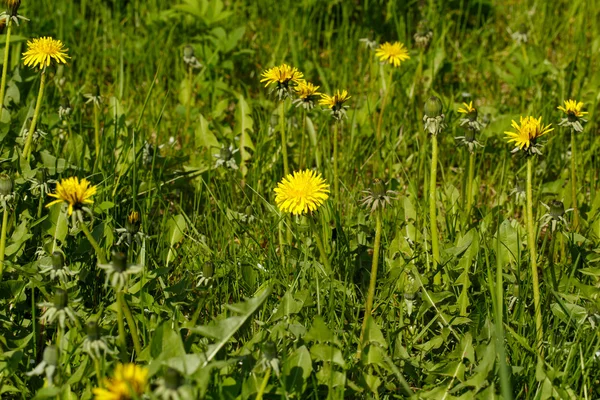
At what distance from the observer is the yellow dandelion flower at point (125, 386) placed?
1.40 metres

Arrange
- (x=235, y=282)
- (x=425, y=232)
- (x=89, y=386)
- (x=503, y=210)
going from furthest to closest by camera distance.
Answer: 1. (x=503, y=210)
2. (x=425, y=232)
3. (x=235, y=282)
4. (x=89, y=386)

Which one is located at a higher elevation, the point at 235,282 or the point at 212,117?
the point at 212,117

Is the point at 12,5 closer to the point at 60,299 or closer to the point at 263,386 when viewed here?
the point at 60,299

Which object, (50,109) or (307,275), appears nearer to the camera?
(307,275)

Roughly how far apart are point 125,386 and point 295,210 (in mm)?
727

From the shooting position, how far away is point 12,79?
2.92 metres

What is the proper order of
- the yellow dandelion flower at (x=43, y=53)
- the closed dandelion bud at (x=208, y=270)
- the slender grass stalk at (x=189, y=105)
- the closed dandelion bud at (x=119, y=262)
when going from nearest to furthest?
the closed dandelion bud at (x=119, y=262) → the closed dandelion bud at (x=208, y=270) → the yellow dandelion flower at (x=43, y=53) → the slender grass stalk at (x=189, y=105)

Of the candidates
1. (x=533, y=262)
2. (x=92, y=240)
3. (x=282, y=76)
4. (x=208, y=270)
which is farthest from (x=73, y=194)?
(x=533, y=262)

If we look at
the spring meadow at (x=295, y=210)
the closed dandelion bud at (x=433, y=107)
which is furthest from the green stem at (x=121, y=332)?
the closed dandelion bud at (x=433, y=107)

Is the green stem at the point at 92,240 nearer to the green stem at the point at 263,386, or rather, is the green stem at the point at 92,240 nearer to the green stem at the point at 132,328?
the green stem at the point at 132,328

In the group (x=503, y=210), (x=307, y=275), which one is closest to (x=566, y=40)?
(x=503, y=210)

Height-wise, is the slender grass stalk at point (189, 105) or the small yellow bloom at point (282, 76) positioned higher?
the small yellow bloom at point (282, 76)

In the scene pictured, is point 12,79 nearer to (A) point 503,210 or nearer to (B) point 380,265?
(B) point 380,265

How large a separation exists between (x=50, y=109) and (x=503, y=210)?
1.79m
